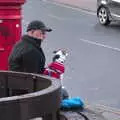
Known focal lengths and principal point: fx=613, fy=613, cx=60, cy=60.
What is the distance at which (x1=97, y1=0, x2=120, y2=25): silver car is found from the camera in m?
20.5

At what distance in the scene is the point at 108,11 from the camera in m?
21.0

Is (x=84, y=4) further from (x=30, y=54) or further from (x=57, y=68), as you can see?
(x=30, y=54)

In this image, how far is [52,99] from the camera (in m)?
4.55

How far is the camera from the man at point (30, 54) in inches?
267

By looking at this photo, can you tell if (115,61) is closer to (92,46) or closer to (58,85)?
(92,46)

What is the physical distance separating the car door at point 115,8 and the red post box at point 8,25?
12.6m

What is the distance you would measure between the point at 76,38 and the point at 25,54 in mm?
11513

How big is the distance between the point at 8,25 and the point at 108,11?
13.3m

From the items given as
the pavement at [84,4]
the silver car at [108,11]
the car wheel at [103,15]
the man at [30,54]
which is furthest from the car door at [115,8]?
the man at [30,54]

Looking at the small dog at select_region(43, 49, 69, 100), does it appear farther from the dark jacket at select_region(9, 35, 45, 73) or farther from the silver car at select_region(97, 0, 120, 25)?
the silver car at select_region(97, 0, 120, 25)

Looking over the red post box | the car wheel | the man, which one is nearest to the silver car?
the car wheel

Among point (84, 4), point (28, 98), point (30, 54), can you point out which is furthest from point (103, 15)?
point (28, 98)

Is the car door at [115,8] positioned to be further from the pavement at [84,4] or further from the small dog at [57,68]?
the small dog at [57,68]

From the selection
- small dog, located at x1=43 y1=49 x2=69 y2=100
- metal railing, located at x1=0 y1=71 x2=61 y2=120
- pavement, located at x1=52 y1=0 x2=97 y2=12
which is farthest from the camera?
pavement, located at x1=52 y1=0 x2=97 y2=12
